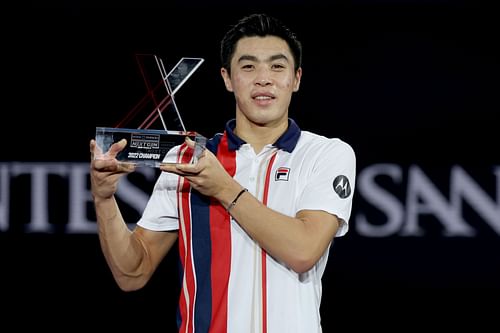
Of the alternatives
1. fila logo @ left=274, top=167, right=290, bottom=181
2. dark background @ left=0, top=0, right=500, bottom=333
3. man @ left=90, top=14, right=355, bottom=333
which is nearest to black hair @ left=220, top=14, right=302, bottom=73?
man @ left=90, top=14, right=355, bottom=333

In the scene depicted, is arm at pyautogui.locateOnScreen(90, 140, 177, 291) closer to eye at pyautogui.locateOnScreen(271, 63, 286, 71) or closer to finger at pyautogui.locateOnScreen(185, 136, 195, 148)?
finger at pyautogui.locateOnScreen(185, 136, 195, 148)

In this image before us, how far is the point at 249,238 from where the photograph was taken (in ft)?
6.11

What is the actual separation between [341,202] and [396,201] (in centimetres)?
186

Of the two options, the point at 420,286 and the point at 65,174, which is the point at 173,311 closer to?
the point at 65,174

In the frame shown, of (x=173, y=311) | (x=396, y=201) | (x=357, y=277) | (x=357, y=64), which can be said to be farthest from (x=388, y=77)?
(x=173, y=311)

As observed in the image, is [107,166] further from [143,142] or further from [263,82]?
[263,82]

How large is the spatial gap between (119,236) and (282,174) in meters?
0.42

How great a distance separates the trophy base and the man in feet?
0.12

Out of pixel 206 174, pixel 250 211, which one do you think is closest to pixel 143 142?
pixel 206 174

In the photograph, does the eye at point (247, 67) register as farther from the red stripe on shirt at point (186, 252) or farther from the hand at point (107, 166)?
the hand at point (107, 166)

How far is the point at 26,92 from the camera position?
3.75 m

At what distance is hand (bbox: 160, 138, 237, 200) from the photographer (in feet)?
5.55

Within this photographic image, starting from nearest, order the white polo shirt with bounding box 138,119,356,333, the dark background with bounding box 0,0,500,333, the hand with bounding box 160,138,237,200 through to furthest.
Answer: the hand with bounding box 160,138,237,200
the white polo shirt with bounding box 138,119,356,333
the dark background with bounding box 0,0,500,333

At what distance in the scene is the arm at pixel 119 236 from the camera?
175 centimetres
